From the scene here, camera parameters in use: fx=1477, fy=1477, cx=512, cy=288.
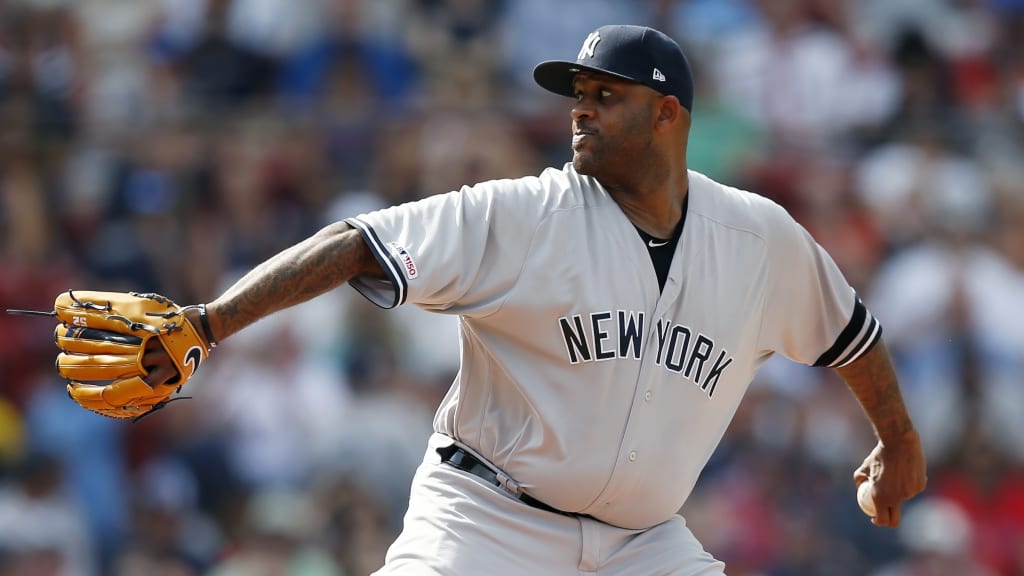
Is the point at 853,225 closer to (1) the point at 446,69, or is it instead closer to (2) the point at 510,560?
(1) the point at 446,69

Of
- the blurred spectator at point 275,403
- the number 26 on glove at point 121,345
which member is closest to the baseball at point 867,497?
the number 26 on glove at point 121,345

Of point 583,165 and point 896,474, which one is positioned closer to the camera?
point 583,165

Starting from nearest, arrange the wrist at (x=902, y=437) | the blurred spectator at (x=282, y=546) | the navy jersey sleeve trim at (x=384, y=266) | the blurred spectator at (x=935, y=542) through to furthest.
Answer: the navy jersey sleeve trim at (x=384, y=266)
the wrist at (x=902, y=437)
the blurred spectator at (x=935, y=542)
the blurred spectator at (x=282, y=546)

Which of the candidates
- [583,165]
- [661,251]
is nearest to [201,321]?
[583,165]

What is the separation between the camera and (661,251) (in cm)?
419

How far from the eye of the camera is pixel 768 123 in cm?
884

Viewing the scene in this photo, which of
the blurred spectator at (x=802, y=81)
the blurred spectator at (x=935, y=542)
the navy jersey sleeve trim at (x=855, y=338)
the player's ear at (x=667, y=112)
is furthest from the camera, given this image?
the blurred spectator at (x=802, y=81)

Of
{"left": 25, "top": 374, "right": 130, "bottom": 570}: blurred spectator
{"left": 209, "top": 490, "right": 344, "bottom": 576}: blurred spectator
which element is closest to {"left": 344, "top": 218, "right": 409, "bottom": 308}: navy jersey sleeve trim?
{"left": 209, "top": 490, "right": 344, "bottom": 576}: blurred spectator

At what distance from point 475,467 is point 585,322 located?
0.51 metres

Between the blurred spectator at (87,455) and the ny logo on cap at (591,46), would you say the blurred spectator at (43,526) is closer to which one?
the blurred spectator at (87,455)

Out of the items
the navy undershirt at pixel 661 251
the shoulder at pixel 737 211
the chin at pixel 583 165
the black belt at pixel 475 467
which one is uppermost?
the chin at pixel 583 165

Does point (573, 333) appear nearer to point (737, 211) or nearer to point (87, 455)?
point (737, 211)

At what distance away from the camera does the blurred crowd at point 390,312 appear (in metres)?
7.53

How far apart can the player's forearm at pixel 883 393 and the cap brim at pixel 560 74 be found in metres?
1.21
